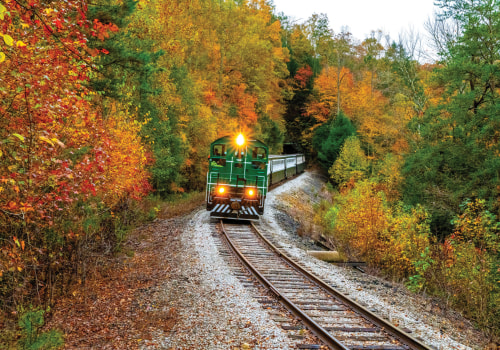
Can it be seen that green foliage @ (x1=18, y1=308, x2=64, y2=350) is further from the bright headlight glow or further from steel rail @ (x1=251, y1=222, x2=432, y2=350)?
the bright headlight glow

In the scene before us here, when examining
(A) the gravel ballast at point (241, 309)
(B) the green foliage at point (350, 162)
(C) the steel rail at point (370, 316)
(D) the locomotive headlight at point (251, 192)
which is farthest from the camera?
(B) the green foliage at point (350, 162)

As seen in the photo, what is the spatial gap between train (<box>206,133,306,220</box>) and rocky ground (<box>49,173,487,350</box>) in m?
4.00

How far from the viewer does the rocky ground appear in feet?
20.8

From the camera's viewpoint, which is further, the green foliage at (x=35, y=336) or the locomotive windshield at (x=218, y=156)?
the locomotive windshield at (x=218, y=156)

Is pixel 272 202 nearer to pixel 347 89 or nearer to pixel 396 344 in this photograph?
pixel 396 344

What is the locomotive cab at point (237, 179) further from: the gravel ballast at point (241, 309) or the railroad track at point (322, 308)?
the railroad track at point (322, 308)

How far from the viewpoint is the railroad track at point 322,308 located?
6207 mm

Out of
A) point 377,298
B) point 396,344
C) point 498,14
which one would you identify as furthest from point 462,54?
point 396,344

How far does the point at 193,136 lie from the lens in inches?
1032

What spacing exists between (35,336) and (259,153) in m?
12.3

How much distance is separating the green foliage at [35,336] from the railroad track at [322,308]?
4194mm

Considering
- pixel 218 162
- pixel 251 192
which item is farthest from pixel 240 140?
pixel 251 192

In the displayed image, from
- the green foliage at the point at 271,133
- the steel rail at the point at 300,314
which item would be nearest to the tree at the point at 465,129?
the steel rail at the point at 300,314

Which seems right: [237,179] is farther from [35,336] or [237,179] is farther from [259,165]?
[35,336]
